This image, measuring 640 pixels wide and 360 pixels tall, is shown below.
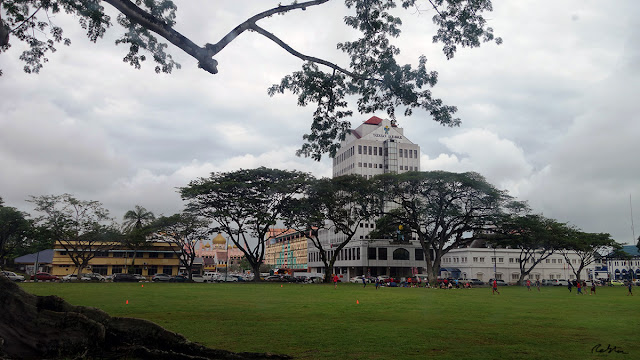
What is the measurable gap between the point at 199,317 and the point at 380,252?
81.6m

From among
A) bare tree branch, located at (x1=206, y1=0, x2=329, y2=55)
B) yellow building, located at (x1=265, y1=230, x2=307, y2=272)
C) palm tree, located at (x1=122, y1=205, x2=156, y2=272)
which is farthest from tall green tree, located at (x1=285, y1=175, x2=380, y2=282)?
yellow building, located at (x1=265, y1=230, x2=307, y2=272)

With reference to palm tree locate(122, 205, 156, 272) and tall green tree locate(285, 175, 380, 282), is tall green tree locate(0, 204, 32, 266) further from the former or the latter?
tall green tree locate(285, 175, 380, 282)

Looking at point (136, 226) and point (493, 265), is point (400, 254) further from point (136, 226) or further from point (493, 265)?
point (136, 226)

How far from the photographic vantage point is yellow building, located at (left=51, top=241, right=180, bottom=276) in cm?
8544

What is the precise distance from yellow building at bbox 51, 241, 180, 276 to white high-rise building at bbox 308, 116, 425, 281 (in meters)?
36.3

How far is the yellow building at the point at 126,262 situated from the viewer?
280 ft

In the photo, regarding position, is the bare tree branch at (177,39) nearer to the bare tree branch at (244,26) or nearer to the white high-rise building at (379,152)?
the bare tree branch at (244,26)

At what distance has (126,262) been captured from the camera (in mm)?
84000

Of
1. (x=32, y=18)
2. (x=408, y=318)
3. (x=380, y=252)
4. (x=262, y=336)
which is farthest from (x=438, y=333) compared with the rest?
(x=380, y=252)

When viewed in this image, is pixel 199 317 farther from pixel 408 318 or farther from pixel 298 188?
pixel 298 188

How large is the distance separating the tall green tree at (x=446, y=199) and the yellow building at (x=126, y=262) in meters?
46.6

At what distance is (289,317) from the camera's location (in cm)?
1858

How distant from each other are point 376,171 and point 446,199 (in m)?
43.7

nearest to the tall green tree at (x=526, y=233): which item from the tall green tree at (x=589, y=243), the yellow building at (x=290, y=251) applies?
the tall green tree at (x=589, y=243)
